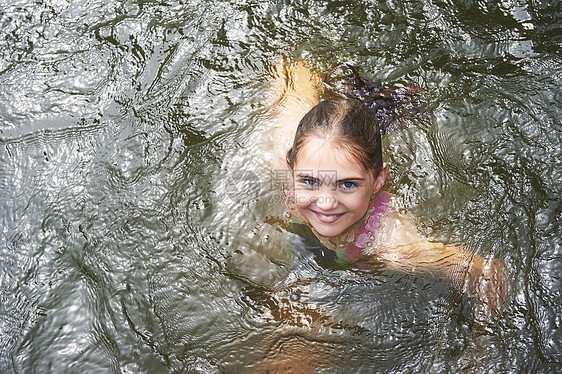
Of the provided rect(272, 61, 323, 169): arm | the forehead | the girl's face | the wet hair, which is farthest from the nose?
rect(272, 61, 323, 169): arm

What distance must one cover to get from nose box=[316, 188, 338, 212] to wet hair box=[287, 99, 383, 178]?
0.80 ft

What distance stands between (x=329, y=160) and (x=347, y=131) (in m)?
0.20

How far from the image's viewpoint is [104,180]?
3734mm

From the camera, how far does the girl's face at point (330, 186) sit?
295cm

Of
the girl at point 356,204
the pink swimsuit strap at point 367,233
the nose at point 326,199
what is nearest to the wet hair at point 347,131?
the girl at point 356,204

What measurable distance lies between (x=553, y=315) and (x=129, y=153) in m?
3.03

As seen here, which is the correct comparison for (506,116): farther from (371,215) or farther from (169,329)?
(169,329)

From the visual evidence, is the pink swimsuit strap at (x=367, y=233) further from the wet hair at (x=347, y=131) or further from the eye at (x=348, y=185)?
the eye at (x=348, y=185)

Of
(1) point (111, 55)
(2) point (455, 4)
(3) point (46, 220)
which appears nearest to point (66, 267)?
(3) point (46, 220)

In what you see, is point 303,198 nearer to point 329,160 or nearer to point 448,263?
point 329,160

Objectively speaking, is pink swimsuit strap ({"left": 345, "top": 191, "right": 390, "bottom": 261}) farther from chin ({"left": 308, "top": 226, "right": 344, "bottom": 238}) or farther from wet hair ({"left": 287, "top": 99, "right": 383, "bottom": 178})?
wet hair ({"left": 287, "top": 99, "right": 383, "bottom": 178})

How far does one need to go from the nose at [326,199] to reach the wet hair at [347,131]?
24 cm

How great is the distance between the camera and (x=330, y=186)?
3018 mm

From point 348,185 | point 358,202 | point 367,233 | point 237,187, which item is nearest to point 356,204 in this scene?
point 358,202
